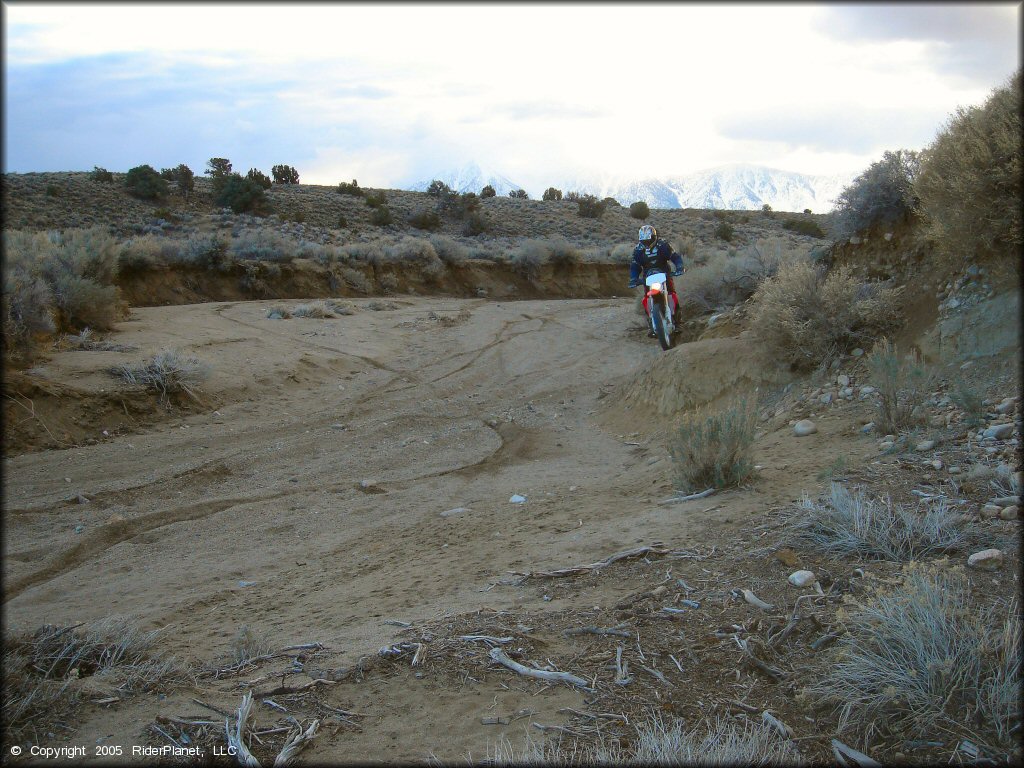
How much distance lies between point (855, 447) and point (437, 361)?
8.92 metres

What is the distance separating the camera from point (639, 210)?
5034 centimetres

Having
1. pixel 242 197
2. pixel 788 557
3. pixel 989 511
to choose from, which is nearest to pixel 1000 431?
pixel 989 511

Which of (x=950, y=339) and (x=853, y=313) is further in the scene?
(x=853, y=313)

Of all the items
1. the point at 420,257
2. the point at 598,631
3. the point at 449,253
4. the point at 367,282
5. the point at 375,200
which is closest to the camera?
the point at 598,631

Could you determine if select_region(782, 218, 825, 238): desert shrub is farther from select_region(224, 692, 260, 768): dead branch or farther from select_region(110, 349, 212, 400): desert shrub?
select_region(224, 692, 260, 768): dead branch

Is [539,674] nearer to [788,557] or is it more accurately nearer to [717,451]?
[788,557]

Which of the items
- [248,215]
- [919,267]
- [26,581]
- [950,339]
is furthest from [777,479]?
[248,215]

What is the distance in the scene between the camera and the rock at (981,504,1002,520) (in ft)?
13.2

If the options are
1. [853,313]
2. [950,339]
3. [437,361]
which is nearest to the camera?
[950,339]

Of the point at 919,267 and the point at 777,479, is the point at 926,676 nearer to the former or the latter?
the point at 777,479

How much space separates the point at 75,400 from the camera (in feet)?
29.8

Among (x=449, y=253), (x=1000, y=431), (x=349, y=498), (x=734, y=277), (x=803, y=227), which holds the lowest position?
(x=349, y=498)

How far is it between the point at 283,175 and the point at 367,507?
46.2 m

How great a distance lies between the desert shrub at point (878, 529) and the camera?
3.78 metres
